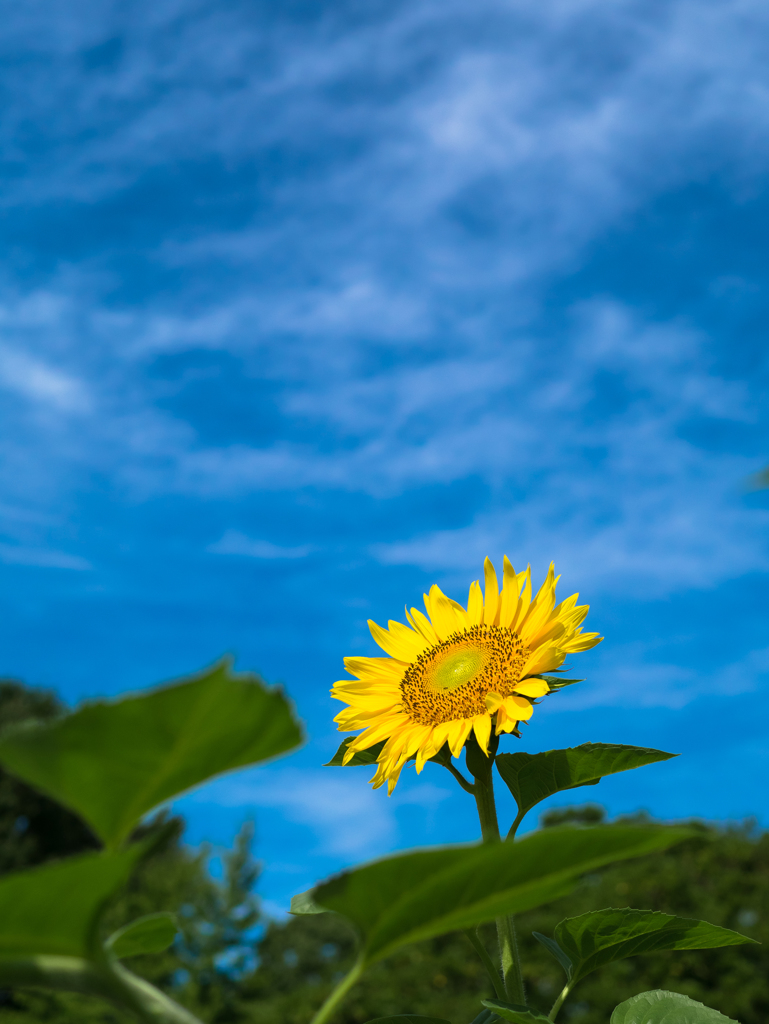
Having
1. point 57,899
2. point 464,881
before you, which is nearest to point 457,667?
point 464,881

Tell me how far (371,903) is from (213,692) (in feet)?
0.65

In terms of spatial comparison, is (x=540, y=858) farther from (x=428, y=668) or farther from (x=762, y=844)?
(x=762, y=844)

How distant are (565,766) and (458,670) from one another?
30 cm

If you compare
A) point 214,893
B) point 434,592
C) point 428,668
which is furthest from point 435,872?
point 214,893

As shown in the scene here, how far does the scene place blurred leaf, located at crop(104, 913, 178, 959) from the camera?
748mm

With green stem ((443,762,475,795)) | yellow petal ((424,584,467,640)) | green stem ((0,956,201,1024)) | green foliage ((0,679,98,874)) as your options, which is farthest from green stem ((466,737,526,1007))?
green foliage ((0,679,98,874))

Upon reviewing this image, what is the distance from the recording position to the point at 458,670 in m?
1.35

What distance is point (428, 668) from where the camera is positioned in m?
1.43

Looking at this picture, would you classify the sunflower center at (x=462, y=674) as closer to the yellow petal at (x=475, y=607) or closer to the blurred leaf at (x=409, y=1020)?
the yellow petal at (x=475, y=607)

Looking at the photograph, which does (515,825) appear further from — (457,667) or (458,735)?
(457,667)

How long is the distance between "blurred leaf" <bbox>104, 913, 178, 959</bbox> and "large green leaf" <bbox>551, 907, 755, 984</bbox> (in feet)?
1.52

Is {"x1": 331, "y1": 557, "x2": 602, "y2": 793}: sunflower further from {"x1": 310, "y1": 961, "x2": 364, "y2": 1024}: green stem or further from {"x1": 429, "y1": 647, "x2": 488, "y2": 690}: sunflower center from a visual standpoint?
{"x1": 310, "y1": 961, "x2": 364, "y2": 1024}: green stem

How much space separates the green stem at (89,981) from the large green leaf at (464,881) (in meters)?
0.11

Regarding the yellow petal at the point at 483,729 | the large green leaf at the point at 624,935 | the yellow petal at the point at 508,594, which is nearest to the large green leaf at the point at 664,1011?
the large green leaf at the point at 624,935
